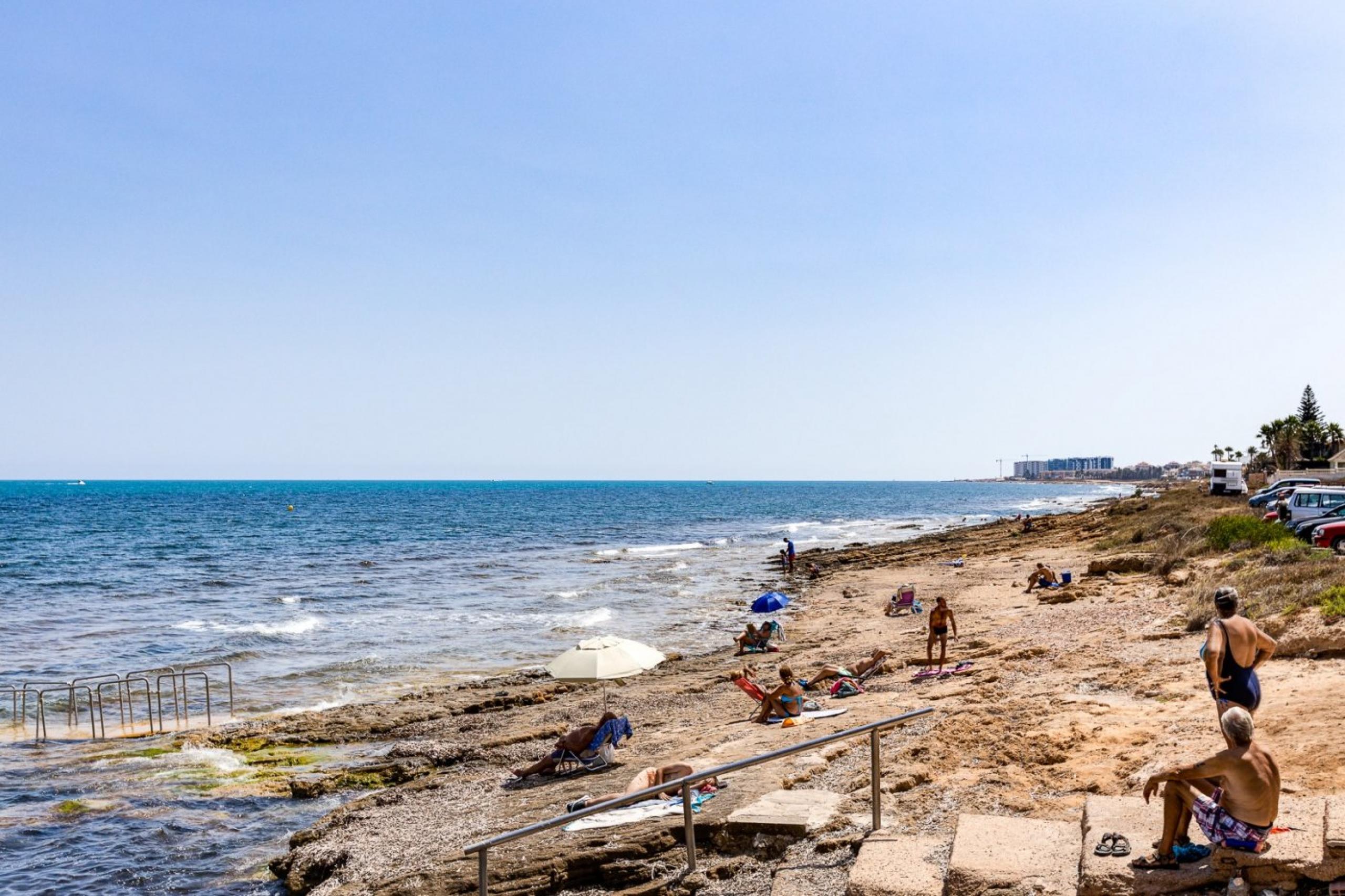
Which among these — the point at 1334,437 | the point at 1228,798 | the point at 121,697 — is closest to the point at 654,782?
the point at 1228,798

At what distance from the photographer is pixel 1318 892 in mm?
5109

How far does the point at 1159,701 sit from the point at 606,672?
658cm

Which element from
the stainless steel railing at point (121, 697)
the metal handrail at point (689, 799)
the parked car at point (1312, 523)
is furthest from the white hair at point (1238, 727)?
the parked car at point (1312, 523)

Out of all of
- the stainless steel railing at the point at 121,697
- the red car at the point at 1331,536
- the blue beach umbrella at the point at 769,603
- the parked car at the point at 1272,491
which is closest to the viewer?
the stainless steel railing at the point at 121,697

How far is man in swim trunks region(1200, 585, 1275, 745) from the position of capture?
21.2 ft

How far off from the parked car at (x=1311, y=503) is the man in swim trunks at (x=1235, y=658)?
23.0 m

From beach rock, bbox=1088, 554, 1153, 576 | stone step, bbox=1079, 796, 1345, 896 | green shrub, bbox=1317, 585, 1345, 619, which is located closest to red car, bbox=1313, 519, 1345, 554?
beach rock, bbox=1088, 554, 1153, 576

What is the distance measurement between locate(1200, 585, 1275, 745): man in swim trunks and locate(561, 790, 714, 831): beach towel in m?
4.51

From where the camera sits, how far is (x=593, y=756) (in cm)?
1207

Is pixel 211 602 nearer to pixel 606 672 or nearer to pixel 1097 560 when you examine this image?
pixel 606 672

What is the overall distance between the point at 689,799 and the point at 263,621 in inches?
968

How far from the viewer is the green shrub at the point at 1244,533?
2131cm

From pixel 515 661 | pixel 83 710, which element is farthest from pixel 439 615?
pixel 83 710

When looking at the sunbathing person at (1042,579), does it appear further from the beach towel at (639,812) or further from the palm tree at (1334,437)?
the palm tree at (1334,437)
